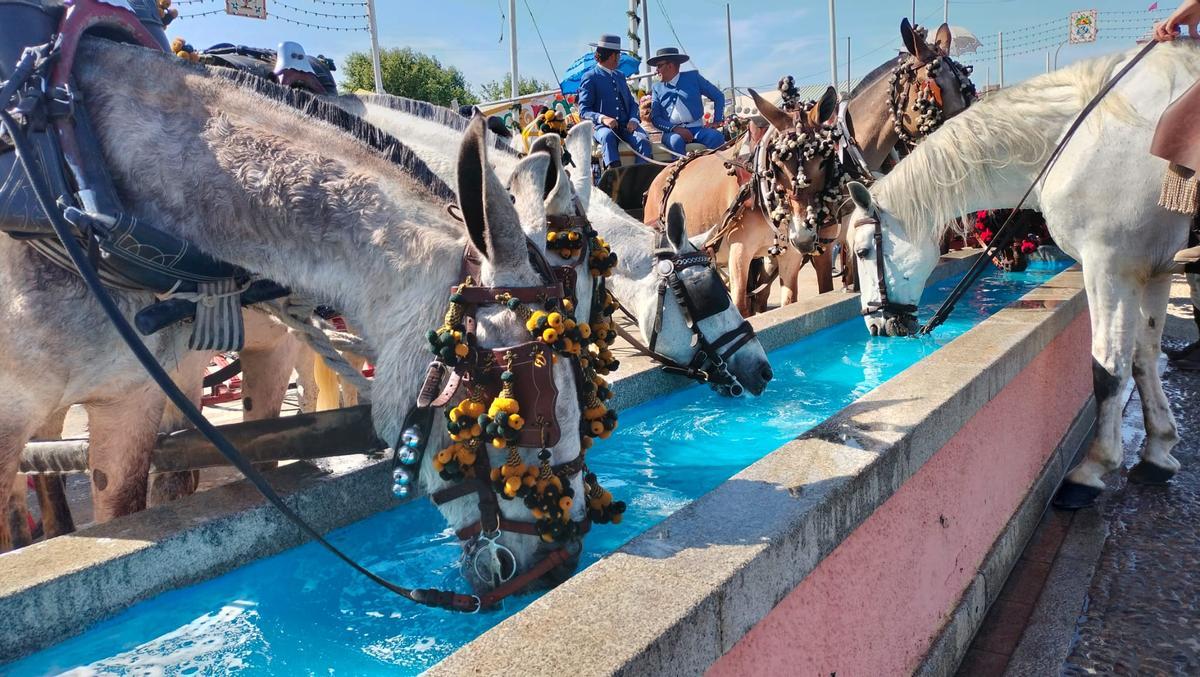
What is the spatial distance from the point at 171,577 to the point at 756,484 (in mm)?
1726

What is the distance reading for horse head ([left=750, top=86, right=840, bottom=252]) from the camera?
6.17 metres

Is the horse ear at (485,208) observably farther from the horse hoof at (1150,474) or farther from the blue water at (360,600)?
the horse hoof at (1150,474)

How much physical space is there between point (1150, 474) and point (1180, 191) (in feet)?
5.62

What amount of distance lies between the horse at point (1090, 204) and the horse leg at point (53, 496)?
416 centimetres

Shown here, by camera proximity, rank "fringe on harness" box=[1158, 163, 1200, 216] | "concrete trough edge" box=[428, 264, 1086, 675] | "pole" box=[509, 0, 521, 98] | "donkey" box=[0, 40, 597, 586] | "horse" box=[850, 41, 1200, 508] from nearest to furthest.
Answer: "concrete trough edge" box=[428, 264, 1086, 675], "donkey" box=[0, 40, 597, 586], "fringe on harness" box=[1158, 163, 1200, 216], "horse" box=[850, 41, 1200, 508], "pole" box=[509, 0, 521, 98]

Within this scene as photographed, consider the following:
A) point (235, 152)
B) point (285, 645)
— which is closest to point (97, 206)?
point (235, 152)

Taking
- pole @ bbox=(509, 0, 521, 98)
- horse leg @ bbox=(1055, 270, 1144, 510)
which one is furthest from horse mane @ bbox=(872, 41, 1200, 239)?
pole @ bbox=(509, 0, 521, 98)

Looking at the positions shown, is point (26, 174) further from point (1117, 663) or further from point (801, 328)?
point (801, 328)

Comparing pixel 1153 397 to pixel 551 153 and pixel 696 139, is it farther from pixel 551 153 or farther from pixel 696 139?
pixel 696 139

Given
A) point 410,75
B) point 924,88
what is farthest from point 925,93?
point 410,75

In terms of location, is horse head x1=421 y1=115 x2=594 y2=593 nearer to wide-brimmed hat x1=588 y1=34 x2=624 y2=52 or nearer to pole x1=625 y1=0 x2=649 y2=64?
wide-brimmed hat x1=588 y1=34 x2=624 y2=52

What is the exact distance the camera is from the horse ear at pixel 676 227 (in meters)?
3.97

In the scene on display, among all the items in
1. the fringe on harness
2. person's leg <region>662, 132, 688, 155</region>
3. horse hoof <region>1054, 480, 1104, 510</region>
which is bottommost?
horse hoof <region>1054, 480, 1104, 510</region>

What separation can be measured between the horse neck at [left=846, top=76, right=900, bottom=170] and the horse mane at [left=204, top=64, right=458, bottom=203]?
503 centimetres
